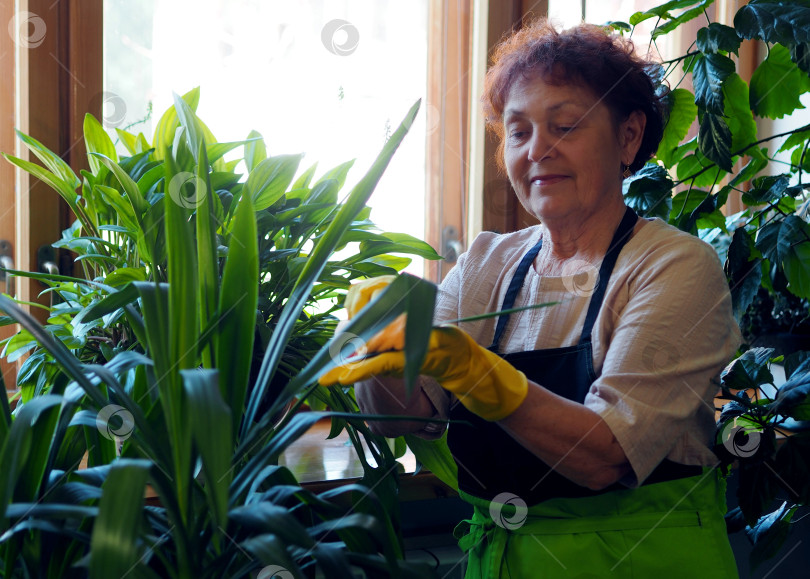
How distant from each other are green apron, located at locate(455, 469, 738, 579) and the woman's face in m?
0.43

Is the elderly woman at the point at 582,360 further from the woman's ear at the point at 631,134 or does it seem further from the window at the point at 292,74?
the window at the point at 292,74

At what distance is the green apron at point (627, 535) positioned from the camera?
3.22 feet

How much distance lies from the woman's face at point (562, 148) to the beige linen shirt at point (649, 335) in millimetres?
98

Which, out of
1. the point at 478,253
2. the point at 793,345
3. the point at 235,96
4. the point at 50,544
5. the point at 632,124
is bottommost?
the point at 793,345

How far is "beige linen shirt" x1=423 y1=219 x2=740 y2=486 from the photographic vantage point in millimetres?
897

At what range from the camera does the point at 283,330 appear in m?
0.63

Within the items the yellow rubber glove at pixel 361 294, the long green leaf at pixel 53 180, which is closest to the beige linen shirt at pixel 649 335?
the yellow rubber glove at pixel 361 294

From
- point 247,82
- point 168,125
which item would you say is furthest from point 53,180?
point 247,82

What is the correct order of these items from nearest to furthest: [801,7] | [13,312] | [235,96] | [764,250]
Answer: [13,312]
[801,7]
[764,250]
[235,96]

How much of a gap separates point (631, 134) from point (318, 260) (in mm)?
757

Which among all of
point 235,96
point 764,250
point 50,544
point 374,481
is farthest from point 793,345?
point 50,544

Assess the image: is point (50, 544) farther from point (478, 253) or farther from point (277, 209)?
point (478, 253)

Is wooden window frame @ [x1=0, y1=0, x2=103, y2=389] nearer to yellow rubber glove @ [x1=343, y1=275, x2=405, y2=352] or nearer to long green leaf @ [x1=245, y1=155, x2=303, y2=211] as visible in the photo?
long green leaf @ [x1=245, y1=155, x2=303, y2=211]

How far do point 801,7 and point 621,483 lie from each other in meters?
0.79
